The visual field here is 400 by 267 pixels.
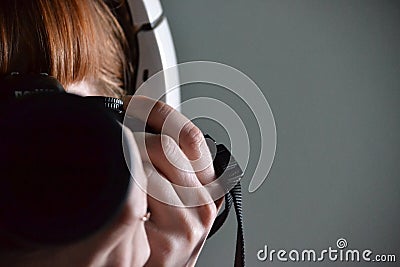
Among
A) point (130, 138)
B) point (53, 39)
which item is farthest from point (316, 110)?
point (130, 138)

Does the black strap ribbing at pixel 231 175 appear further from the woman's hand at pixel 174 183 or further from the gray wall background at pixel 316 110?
the gray wall background at pixel 316 110

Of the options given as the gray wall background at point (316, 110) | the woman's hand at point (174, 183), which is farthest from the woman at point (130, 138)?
the gray wall background at point (316, 110)

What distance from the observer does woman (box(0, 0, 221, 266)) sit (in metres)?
0.31

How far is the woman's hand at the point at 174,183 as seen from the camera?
0.36 m

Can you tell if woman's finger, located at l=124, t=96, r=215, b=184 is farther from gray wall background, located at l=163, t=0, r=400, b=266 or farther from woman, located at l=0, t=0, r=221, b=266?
gray wall background, located at l=163, t=0, r=400, b=266

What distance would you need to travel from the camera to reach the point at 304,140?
88cm

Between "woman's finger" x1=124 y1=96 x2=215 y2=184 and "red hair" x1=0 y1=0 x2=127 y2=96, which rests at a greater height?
"red hair" x1=0 y1=0 x2=127 y2=96

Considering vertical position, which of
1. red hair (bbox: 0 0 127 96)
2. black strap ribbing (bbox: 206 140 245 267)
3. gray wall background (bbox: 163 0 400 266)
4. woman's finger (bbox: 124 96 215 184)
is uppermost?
red hair (bbox: 0 0 127 96)

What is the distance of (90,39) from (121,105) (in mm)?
171

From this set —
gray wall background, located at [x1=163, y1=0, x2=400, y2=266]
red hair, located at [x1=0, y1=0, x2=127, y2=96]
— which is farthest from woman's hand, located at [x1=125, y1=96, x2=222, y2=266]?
gray wall background, located at [x1=163, y1=0, x2=400, y2=266]

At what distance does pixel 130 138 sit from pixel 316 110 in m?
0.61

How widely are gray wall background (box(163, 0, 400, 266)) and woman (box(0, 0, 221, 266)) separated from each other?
31 cm

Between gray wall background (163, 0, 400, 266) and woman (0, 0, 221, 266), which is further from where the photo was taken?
gray wall background (163, 0, 400, 266)

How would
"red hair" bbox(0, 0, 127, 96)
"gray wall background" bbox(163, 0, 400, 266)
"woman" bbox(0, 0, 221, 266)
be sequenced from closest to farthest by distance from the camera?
1. "woman" bbox(0, 0, 221, 266)
2. "red hair" bbox(0, 0, 127, 96)
3. "gray wall background" bbox(163, 0, 400, 266)
